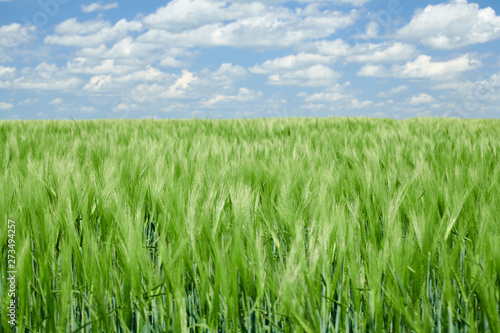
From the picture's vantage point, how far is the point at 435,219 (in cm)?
114

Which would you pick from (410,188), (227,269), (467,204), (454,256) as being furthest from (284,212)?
(467,204)

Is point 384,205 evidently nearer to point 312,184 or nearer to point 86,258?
point 312,184

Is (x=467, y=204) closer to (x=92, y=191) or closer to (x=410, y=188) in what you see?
(x=410, y=188)

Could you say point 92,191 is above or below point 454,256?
above

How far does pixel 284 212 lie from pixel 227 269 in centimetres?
27

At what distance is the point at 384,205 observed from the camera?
43.9 inches

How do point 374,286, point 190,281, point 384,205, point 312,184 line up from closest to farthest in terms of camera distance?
1. point 374,286
2. point 190,281
3. point 384,205
4. point 312,184

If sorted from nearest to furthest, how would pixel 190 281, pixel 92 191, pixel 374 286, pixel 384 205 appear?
1. pixel 374 286
2. pixel 190 281
3. pixel 384 205
4. pixel 92 191

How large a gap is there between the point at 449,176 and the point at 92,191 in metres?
1.33

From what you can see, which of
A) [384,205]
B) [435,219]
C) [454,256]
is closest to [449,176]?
[435,219]

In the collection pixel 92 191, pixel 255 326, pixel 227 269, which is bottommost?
pixel 255 326

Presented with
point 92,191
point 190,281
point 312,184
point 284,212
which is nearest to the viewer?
point 190,281

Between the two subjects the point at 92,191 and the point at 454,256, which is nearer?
the point at 454,256

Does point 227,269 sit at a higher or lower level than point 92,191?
lower
